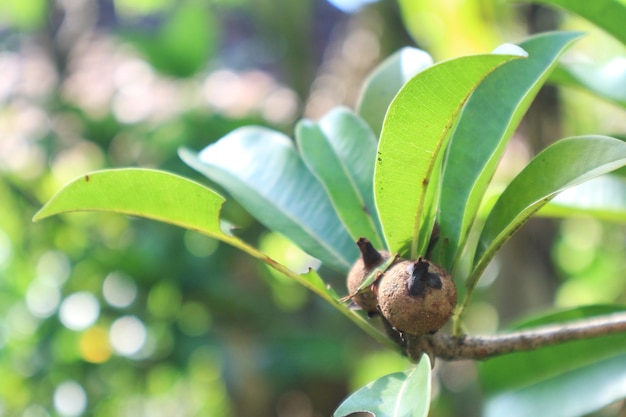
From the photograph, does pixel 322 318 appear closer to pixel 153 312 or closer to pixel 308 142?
pixel 153 312

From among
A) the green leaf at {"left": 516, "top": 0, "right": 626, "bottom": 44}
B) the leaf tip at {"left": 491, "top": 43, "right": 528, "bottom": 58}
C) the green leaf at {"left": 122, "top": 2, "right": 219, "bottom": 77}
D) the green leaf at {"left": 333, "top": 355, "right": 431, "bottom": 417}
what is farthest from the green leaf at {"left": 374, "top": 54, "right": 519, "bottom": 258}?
the green leaf at {"left": 122, "top": 2, "right": 219, "bottom": 77}

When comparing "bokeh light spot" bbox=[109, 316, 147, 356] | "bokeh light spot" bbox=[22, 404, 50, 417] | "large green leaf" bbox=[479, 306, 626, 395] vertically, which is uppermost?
"large green leaf" bbox=[479, 306, 626, 395]

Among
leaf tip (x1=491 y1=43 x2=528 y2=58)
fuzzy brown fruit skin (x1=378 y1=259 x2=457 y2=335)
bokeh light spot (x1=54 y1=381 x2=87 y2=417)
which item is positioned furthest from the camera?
bokeh light spot (x1=54 y1=381 x2=87 y2=417)

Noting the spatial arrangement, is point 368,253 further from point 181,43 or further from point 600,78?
point 181,43

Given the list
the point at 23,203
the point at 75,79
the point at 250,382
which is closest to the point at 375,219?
the point at 250,382

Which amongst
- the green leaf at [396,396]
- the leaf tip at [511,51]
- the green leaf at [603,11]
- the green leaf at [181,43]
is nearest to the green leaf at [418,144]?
the leaf tip at [511,51]

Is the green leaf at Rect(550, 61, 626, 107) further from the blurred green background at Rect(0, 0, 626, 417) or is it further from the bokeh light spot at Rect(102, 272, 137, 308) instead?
the bokeh light spot at Rect(102, 272, 137, 308)

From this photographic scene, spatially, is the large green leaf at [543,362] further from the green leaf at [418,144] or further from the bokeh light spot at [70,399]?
the bokeh light spot at [70,399]
